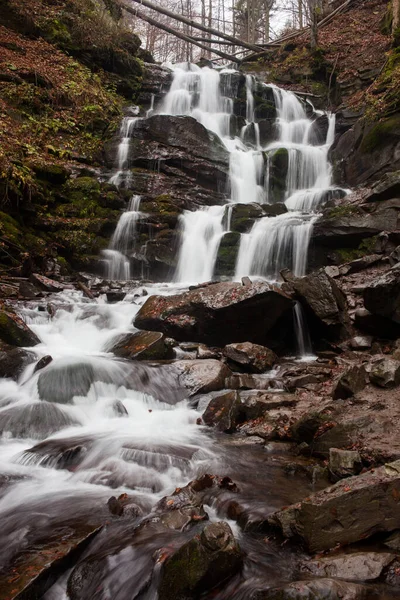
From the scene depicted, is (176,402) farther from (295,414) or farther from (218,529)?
(218,529)

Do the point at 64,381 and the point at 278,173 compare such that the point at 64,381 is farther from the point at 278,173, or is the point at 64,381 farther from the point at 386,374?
the point at 278,173

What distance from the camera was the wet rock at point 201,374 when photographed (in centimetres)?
670

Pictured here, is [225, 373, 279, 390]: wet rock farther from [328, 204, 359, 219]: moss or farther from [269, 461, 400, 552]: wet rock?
[328, 204, 359, 219]: moss

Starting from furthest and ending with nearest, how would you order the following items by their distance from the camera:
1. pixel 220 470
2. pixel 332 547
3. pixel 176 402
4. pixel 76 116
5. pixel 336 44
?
pixel 336 44, pixel 76 116, pixel 176 402, pixel 220 470, pixel 332 547

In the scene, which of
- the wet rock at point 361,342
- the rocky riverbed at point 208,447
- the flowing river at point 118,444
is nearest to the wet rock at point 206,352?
the rocky riverbed at point 208,447

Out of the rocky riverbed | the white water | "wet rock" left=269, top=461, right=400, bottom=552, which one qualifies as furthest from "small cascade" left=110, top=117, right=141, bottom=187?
"wet rock" left=269, top=461, right=400, bottom=552

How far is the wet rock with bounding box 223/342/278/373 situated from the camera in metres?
7.64

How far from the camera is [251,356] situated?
304 inches

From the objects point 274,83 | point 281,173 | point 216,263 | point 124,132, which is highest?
point 274,83

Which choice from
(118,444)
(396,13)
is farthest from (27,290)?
(396,13)

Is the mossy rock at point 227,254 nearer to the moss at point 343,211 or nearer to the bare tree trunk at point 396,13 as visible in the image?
the moss at point 343,211

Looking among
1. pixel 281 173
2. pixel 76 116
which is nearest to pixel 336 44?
pixel 281 173

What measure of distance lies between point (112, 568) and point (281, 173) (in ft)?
54.5

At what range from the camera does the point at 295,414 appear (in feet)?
18.1
